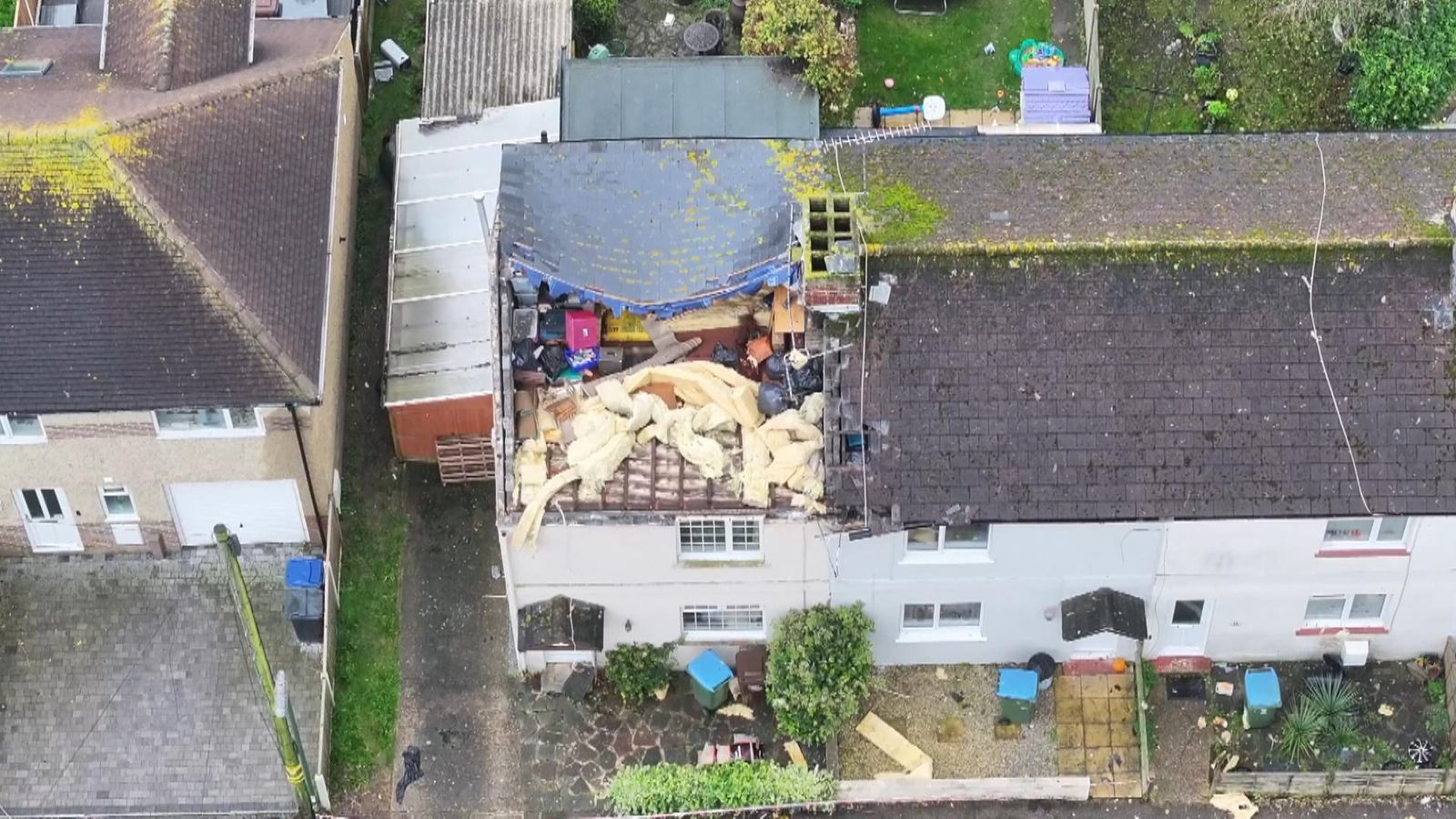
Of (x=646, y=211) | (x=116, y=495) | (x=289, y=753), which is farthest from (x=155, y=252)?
(x=289, y=753)

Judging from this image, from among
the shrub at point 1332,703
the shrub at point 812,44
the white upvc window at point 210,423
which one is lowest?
the shrub at point 1332,703

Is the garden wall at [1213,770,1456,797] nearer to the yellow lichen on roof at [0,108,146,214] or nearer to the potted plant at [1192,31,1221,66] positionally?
the potted plant at [1192,31,1221,66]

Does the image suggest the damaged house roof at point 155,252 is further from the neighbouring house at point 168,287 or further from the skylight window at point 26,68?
the skylight window at point 26,68

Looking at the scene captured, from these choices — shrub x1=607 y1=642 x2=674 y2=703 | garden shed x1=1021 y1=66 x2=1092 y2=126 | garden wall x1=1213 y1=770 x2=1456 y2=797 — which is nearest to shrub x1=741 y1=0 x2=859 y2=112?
garden shed x1=1021 y1=66 x2=1092 y2=126

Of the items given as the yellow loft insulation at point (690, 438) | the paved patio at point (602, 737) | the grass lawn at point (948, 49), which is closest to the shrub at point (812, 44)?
the grass lawn at point (948, 49)

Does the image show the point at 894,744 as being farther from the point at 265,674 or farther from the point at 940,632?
the point at 265,674
